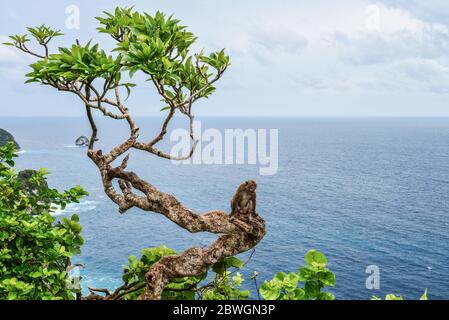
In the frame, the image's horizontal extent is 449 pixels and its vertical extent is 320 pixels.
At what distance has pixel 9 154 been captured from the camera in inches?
422

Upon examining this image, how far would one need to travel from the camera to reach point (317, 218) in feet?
275

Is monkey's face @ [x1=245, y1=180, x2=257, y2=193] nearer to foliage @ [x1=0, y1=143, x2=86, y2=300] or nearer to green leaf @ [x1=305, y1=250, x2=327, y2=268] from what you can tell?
green leaf @ [x1=305, y1=250, x2=327, y2=268]

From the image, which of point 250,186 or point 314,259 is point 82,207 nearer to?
point 250,186

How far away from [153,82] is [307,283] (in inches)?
190

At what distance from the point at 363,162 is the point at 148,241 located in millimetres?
106335

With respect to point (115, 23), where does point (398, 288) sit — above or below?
below

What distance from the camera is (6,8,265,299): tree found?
6.93 metres

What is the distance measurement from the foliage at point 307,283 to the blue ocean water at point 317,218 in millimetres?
48259

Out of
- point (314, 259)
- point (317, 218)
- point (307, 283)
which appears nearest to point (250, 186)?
point (314, 259)

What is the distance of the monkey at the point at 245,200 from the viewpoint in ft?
26.7

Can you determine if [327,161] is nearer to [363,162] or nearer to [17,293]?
[363,162]

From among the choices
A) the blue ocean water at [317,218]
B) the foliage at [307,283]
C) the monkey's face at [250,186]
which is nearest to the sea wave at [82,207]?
the blue ocean water at [317,218]

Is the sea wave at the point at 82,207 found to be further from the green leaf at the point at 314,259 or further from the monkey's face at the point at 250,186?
the green leaf at the point at 314,259
